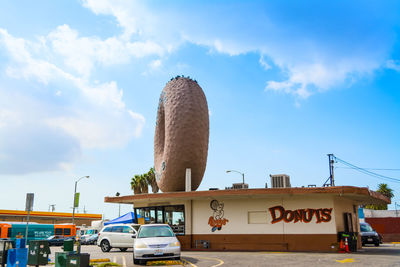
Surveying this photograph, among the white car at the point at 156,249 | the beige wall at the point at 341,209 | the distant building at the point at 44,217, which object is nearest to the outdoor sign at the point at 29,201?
the white car at the point at 156,249

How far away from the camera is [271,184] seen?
22953 mm

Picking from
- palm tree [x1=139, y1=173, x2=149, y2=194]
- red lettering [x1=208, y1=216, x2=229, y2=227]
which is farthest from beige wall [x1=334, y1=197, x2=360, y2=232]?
palm tree [x1=139, y1=173, x2=149, y2=194]

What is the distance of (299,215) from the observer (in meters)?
21.8

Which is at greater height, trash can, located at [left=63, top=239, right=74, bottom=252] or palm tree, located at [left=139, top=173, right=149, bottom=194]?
palm tree, located at [left=139, top=173, right=149, bottom=194]

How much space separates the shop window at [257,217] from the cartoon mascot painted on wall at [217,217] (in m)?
1.50

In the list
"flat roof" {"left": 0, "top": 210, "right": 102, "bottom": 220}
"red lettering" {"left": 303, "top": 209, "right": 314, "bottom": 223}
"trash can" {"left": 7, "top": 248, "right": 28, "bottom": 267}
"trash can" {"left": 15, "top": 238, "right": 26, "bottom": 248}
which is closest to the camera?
"trash can" {"left": 7, "top": 248, "right": 28, "bottom": 267}

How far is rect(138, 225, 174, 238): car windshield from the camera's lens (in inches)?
631

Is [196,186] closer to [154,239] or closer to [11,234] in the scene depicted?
[154,239]

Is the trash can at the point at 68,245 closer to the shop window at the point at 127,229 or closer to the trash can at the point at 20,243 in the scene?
the trash can at the point at 20,243

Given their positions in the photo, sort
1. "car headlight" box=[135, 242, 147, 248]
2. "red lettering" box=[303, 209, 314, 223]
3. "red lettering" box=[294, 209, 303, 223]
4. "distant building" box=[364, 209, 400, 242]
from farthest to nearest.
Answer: "distant building" box=[364, 209, 400, 242] → "red lettering" box=[294, 209, 303, 223] → "red lettering" box=[303, 209, 314, 223] → "car headlight" box=[135, 242, 147, 248]

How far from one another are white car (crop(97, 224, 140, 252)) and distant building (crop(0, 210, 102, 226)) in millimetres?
41072

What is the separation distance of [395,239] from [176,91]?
31988 millimetres

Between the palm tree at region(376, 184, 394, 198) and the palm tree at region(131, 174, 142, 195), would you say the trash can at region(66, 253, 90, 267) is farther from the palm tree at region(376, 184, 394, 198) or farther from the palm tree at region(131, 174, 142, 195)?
the palm tree at region(376, 184, 394, 198)

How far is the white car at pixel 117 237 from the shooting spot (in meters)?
23.2
